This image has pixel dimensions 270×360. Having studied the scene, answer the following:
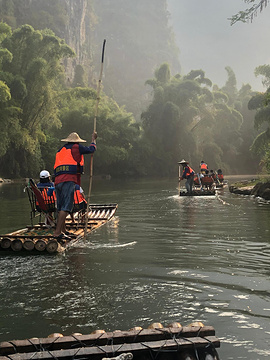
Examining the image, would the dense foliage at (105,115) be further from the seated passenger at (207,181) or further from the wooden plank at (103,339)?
the wooden plank at (103,339)

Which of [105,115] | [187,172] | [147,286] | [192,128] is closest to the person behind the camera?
[147,286]

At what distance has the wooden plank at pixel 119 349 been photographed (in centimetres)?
292

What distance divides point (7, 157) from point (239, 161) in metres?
35.4

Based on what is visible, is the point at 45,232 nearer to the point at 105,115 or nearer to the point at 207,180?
the point at 207,180

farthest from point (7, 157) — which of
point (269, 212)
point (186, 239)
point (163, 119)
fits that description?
point (186, 239)

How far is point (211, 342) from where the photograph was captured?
10.2 feet

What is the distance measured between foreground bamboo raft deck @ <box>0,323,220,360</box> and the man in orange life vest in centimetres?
459

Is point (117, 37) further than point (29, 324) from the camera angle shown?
Yes

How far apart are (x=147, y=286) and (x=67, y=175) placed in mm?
3155

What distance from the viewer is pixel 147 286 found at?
17.2 ft

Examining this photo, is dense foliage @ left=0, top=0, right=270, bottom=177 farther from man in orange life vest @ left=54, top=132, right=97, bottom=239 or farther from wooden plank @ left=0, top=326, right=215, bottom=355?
wooden plank @ left=0, top=326, right=215, bottom=355

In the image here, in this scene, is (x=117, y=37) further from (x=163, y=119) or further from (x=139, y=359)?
(x=139, y=359)

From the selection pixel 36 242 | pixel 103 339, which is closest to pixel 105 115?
pixel 36 242

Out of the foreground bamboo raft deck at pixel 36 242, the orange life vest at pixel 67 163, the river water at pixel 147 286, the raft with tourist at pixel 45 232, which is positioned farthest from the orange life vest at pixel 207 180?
the orange life vest at pixel 67 163
